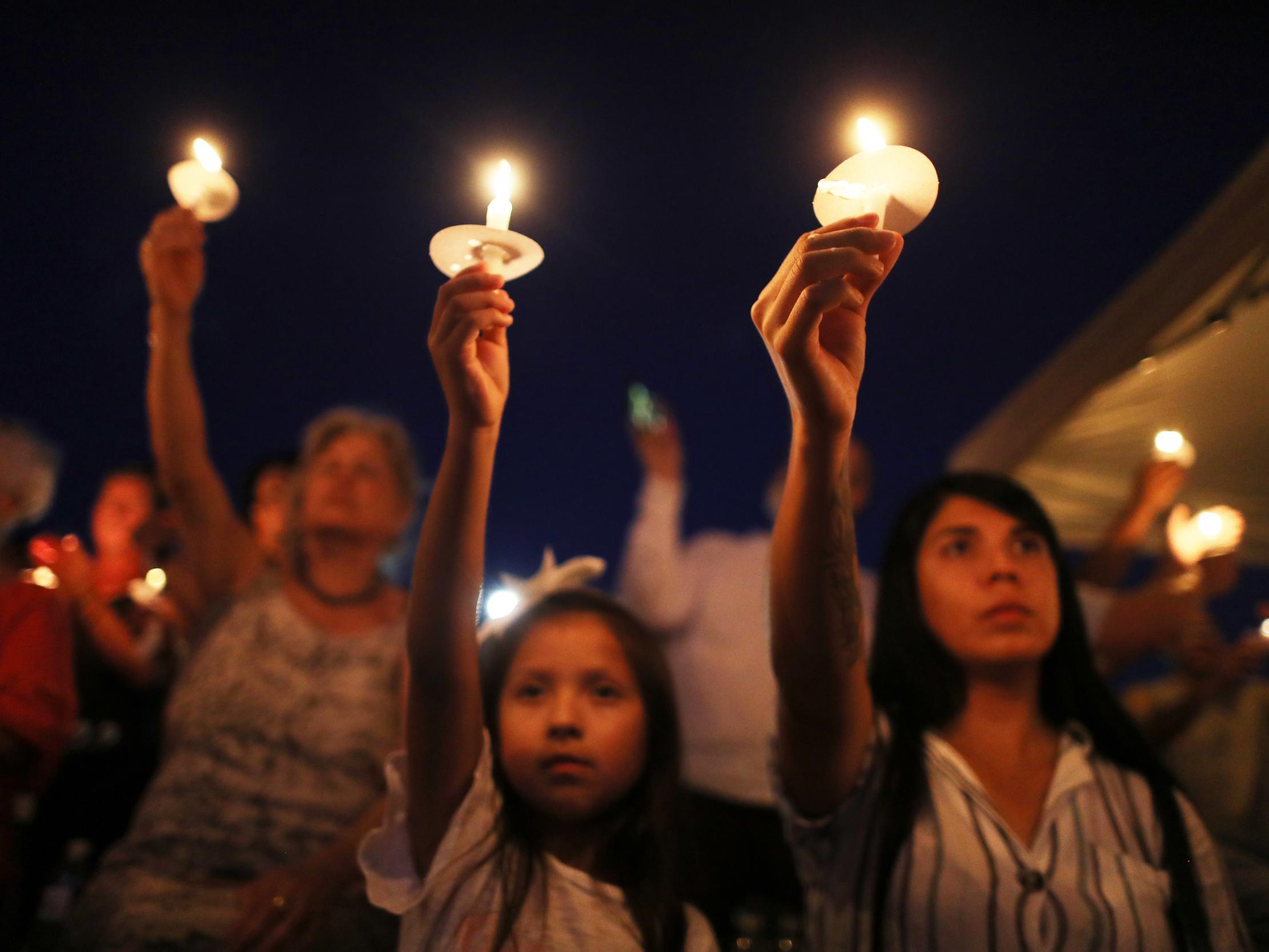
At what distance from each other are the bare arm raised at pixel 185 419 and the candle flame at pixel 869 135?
1.50m

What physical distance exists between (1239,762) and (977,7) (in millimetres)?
3120

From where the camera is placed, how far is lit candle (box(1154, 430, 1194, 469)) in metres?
2.55

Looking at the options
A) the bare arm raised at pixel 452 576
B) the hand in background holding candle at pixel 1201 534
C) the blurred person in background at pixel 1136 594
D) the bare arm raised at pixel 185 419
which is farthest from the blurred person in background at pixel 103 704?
the hand in background holding candle at pixel 1201 534

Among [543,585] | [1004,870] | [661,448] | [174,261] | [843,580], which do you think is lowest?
[1004,870]

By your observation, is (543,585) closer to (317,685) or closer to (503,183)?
(317,685)

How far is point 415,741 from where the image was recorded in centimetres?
115

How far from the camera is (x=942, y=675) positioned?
5.11 ft

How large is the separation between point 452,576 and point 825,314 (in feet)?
2.15

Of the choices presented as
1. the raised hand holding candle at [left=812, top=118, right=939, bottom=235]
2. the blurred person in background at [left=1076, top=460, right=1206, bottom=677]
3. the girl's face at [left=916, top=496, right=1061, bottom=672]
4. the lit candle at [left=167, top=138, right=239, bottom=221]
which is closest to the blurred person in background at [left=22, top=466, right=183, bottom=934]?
the lit candle at [left=167, top=138, right=239, bottom=221]

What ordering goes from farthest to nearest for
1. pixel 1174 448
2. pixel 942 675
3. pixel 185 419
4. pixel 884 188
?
pixel 1174 448 → pixel 185 419 → pixel 942 675 → pixel 884 188

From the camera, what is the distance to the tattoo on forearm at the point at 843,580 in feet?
3.92

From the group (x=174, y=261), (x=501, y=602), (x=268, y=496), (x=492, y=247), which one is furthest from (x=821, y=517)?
(x=268, y=496)

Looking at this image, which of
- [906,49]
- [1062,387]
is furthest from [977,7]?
[1062,387]

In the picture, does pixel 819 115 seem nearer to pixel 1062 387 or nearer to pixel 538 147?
pixel 538 147
